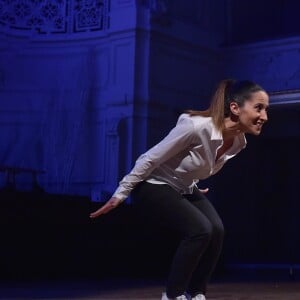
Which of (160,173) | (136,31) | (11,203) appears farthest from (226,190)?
(160,173)

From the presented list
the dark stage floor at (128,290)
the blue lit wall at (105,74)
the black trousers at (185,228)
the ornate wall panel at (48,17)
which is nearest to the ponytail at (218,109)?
the black trousers at (185,228)

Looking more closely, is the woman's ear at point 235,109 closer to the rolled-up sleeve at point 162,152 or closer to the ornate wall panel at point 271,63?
the rolled-up sleeve at point 162,152

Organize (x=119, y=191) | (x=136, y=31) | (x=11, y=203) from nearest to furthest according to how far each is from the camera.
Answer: (x=119, y=191), (x=11, y=203), (x=136, y=31)

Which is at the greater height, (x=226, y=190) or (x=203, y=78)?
(x=203, y=78)

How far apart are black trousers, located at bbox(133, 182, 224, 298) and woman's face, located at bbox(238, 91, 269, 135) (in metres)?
0.41

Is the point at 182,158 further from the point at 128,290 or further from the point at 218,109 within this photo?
the point at 128,290

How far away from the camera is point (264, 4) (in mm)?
10742

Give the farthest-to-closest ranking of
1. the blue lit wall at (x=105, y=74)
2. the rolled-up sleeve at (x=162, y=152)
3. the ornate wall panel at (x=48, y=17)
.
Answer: the ornate wall panel at (x=48, y=17), the blue lit wall at (x=105, y=74), the rolled-up sleeve at (x=162, y=152)

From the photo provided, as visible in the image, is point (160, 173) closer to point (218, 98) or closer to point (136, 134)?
point (218, 98)

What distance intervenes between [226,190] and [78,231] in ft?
10.0

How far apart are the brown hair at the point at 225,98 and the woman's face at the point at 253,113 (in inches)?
0.8

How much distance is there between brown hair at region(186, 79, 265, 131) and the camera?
3.04m

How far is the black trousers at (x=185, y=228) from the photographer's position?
2.98 m

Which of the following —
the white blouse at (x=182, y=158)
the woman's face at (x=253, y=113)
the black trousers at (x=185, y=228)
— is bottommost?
the black trousers at (x=185, y=228)
